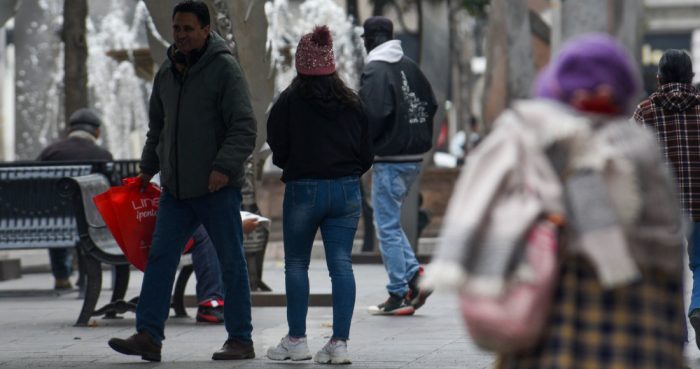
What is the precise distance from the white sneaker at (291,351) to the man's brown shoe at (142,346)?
0.56 m

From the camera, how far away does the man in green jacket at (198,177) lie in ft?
26.8

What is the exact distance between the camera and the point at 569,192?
431 centimetres

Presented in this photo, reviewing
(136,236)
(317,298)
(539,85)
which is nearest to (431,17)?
(317,298)

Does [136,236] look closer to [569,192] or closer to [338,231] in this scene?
[338,231]

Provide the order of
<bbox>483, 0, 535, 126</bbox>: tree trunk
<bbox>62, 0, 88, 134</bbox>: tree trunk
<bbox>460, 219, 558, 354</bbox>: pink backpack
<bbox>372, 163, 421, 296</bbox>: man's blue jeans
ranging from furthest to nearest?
<bbox>483, 0, 535, 126</bbox>: tree trunk
<bbox>62, 0, 88, 134</bbox>: tree trunk
<bbox>372, 163, 421, 296</bbox>: man's blue jeans
<bbox>460, 219, 558, 354</bbox>: pink backpack

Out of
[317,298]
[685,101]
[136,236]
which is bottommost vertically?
[317,298]

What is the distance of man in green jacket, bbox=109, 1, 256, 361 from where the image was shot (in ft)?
26.8

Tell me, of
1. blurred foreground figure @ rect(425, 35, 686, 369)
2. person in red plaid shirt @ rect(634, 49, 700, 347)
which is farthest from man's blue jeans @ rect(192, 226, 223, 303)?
blurred foreground figure @ rect(425, 35, 686, 369)

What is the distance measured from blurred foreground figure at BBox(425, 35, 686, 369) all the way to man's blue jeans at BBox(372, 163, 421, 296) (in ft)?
20.6

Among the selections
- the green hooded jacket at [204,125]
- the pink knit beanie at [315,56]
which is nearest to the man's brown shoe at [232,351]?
the green hooded jacket at [204,125]

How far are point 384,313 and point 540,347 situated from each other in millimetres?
6643

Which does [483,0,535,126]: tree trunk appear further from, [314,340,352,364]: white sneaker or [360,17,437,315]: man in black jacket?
[314,340,352,364]: white sneaker

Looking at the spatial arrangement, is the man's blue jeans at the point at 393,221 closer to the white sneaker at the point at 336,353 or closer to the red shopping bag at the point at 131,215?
the red shopping bag at the point at 131,215

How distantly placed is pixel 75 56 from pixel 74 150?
2.98 meters
